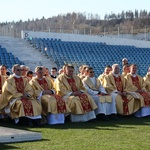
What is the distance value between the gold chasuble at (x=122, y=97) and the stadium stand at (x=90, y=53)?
10.3 meters

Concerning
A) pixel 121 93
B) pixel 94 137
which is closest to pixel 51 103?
pixel 94 137

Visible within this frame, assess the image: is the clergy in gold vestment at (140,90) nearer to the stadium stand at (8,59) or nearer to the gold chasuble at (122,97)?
the gold chasuble at (122,97)

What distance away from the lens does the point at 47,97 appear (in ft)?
39.6

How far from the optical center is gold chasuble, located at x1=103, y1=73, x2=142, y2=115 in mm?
13648

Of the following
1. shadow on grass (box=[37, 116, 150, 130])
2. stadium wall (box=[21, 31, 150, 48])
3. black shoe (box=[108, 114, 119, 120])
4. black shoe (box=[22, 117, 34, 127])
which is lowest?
black shoe (box=[108, 114, 119, 120])

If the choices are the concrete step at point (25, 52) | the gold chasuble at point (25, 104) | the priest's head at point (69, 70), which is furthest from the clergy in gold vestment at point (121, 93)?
the concrete step at point (25, 52)

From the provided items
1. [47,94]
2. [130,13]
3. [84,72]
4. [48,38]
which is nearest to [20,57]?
[48,38]

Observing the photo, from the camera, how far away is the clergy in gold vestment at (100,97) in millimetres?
13016

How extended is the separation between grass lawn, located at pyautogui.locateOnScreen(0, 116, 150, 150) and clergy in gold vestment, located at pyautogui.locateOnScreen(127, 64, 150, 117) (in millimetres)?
1646

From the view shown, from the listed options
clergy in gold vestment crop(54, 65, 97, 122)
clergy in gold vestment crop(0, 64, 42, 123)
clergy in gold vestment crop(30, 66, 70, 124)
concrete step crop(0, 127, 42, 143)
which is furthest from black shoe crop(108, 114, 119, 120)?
concrete step crop(0, 127, 42, 143)

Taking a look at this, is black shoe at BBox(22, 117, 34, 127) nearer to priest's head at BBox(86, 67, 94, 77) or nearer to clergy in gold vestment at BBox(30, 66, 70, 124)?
clergy in gold vestment at BBox(30, 66, 70, 124)

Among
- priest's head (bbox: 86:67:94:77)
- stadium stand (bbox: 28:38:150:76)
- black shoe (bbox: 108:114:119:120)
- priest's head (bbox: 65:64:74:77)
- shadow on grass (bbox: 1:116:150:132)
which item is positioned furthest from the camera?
stadium stand (bbox: 28:38:150:76)

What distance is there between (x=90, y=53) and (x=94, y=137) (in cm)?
2034

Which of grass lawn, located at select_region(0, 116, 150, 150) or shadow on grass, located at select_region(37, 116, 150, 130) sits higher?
grass lawn, located at select_region(0, 116, 150, 150)
